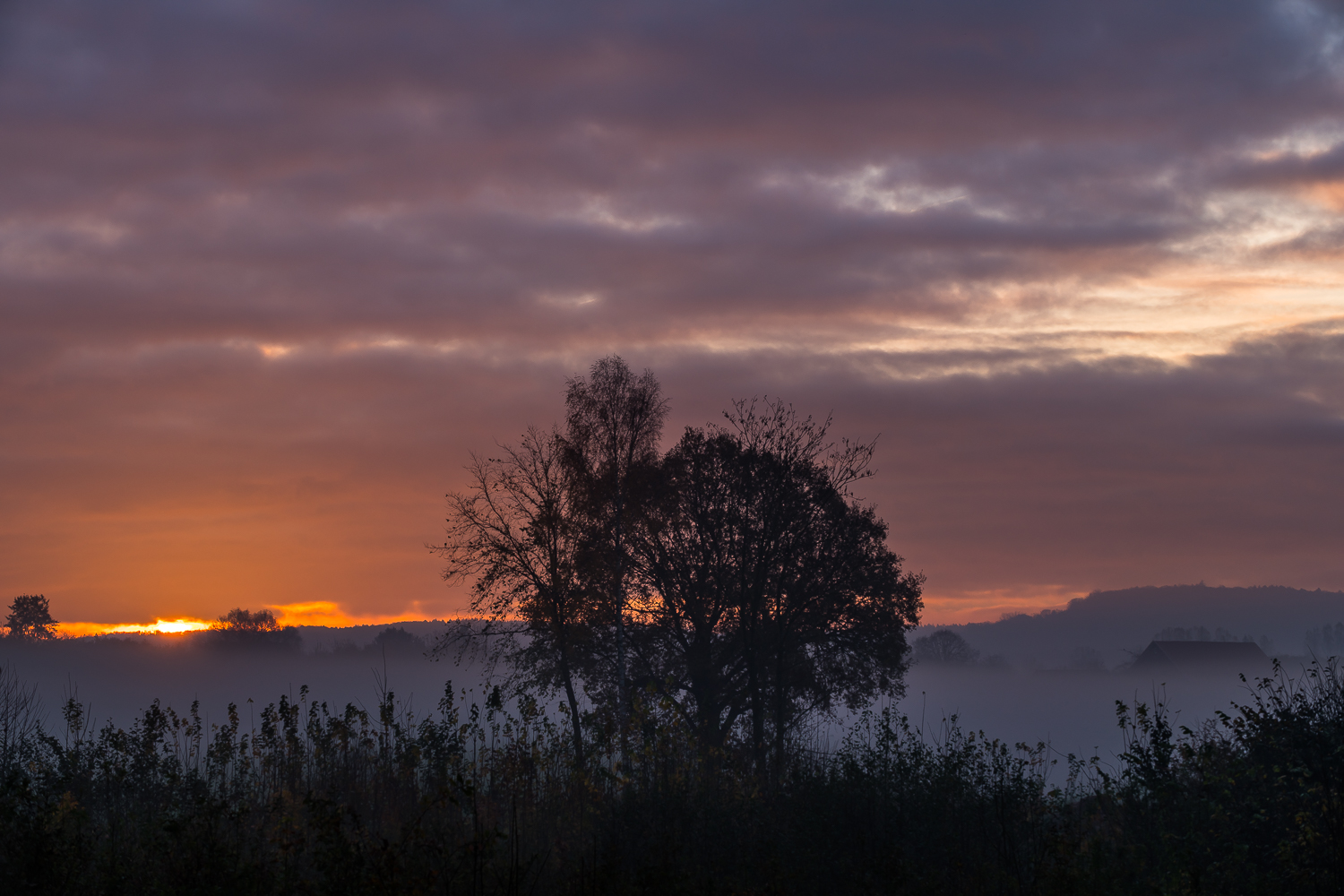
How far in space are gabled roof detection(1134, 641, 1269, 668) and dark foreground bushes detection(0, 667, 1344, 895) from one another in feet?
483

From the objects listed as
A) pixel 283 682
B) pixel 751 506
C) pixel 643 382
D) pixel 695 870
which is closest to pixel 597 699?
pixel 751 506

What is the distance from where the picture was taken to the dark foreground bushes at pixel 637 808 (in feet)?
35.4

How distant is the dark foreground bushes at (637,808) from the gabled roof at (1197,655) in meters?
147

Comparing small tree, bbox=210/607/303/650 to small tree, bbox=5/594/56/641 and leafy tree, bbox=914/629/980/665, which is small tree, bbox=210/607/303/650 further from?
leafy tree, bbox=914/629/980/665

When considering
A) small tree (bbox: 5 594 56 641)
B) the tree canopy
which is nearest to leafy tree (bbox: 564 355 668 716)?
the tree canopy

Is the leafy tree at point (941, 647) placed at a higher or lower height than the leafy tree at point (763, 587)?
lower

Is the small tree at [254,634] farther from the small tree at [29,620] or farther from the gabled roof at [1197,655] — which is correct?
the gabled roof at [1197,655]

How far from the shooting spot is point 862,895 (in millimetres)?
11141

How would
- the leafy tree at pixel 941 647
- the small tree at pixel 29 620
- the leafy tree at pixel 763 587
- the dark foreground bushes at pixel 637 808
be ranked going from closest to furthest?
1. the dark foreground bushes at pixel 637 808
2. the leafy tree at pixel 763 587
3. the small tree at pixel 29 620
4. the leafy tree at pixel 941 647

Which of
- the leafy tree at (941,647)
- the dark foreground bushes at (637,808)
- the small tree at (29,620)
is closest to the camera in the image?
the dark foreground bushes at (637,808)

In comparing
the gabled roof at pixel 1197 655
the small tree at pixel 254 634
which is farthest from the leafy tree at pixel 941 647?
the small tree at pixel 254 634

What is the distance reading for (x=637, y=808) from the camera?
1384 centimetres

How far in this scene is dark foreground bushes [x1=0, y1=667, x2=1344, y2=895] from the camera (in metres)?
10.8

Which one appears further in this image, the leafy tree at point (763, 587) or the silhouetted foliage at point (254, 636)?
the silhouetted foliage at point (254, 636)
